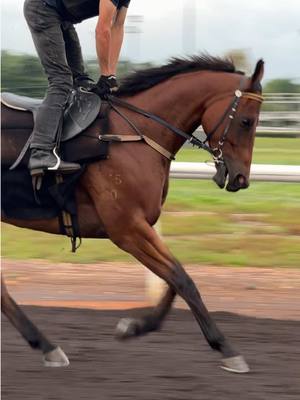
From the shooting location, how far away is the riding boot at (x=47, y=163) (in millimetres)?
5219

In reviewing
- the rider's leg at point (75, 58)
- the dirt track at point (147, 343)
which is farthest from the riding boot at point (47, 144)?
the dirt track at point (147, 343)

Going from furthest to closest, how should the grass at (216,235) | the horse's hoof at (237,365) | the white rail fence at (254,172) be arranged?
the grass at (216,235), the white rail fence at (254,172), the horse's hoof at (237,365)

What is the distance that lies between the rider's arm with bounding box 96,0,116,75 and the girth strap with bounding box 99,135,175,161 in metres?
0.41

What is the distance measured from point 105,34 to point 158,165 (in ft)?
2.70

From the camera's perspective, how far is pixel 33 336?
5.25m

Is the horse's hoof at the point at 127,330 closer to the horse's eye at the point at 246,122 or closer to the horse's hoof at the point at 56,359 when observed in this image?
the horse's hoof at the point at 56,359

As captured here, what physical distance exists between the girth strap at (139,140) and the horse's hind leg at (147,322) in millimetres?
840

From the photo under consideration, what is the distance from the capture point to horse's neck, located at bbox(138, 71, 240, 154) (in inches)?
216

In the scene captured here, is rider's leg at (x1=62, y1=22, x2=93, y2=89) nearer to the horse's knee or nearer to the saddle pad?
the saddle pad

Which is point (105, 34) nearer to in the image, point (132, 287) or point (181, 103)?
point (181, 103)

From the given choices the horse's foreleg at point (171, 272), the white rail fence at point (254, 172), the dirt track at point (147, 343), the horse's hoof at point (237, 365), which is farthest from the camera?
the white rail fence at point (254, 172)

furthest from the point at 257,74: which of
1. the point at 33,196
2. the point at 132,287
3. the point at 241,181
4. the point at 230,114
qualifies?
the point at 132,287

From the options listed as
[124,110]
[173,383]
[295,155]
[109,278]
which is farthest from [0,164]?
[295,155]

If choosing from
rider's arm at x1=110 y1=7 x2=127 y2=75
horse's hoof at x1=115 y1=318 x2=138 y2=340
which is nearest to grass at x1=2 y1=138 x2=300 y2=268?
horse's hoof at x1=115 y1=318 x2=138 y2=340
